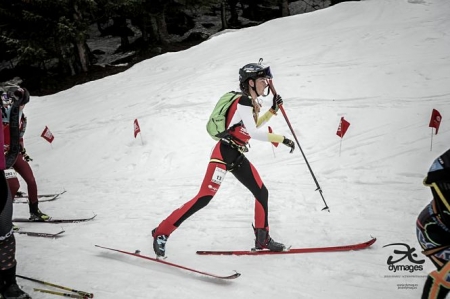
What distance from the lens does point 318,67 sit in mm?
13164

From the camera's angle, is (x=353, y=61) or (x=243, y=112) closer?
(x=243, y=112)

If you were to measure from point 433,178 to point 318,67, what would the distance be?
1163 cm

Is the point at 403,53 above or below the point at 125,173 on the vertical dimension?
above

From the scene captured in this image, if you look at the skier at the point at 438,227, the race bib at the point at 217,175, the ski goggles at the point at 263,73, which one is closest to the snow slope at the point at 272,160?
the race bib at the point at 217,175

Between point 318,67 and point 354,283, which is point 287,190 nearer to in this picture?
point 354,283

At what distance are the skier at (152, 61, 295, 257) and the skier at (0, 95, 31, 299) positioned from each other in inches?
65.3

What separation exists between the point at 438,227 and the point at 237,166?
→ 257 cm

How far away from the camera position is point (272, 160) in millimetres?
8836

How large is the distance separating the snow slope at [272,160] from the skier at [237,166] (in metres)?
0.47

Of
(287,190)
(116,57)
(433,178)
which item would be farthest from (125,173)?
(116,57)

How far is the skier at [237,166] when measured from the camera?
440 centimetres

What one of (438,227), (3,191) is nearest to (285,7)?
(3,191)

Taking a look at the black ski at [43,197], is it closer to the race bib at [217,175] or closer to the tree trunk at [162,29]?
the race bib at [217,175]

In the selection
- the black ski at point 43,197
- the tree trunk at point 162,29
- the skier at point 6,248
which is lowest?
the black ski at point 43,197
